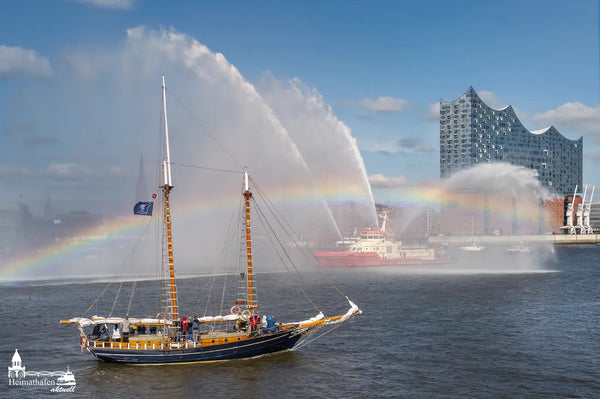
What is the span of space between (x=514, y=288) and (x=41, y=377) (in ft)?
200

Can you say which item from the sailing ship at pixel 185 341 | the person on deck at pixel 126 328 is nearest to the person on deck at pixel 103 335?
the sailing ship at pixel 185 341

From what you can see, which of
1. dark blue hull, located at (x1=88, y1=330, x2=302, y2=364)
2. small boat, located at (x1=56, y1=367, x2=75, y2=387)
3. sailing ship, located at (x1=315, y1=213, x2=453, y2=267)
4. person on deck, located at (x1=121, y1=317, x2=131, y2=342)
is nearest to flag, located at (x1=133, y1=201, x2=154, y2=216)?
person on deck, located at (x1=121, y1=317, x2=131, y2=342)

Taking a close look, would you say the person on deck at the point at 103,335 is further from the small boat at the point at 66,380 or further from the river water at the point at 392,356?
the small boat at the point at 66,380

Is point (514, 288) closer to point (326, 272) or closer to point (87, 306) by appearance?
point (326, 272)

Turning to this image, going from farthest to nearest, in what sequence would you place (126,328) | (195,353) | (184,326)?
1. (126,328)
2. (184,326)
3. (195,353)

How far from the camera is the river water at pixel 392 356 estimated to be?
96.7ft

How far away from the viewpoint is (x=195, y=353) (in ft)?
112

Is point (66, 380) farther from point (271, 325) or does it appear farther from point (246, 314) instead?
point (271, 325)

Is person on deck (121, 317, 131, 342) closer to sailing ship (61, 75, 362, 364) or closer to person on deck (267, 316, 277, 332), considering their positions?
sailing ship (61, 75, 362, 364)

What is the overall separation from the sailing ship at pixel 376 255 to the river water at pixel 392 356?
5108cm

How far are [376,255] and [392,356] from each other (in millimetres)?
82562

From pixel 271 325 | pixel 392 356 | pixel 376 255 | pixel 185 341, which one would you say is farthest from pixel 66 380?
pixel 376 255

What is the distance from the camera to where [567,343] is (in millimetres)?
39656

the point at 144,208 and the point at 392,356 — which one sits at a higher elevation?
the point at 144,208
